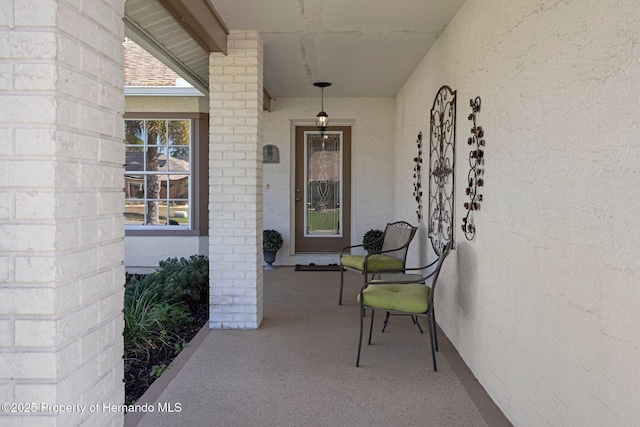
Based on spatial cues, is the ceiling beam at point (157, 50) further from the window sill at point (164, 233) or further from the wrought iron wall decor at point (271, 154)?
the window sill at point (164, 233)

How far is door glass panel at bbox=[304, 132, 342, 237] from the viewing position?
7.63m

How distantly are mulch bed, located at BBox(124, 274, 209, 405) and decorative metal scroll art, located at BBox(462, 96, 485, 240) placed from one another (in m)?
2.27

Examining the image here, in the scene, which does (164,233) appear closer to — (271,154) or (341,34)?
(271,154)

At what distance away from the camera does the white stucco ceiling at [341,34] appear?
365 centimetres

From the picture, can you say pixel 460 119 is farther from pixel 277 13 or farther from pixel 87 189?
pixel 87 189

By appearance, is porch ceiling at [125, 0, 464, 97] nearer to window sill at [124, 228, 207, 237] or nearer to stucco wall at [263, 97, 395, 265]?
stucco wall at [263, 97, 395, 265]

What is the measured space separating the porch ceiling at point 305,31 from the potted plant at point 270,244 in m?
2.33

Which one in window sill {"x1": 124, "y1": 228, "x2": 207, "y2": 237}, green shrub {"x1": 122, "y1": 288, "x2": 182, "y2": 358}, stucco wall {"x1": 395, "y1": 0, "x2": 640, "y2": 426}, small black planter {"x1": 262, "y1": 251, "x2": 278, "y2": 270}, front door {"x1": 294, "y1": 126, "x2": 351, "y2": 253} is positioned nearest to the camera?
stucco wall {"x1": 395, "y1": 0, "x2": 640, "y2": 426}

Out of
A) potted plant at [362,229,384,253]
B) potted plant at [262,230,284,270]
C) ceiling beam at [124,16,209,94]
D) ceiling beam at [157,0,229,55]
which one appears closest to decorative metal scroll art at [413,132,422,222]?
potted plant at [362,229,384,253]

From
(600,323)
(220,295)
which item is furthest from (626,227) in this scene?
(220,295)

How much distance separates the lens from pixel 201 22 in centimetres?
351

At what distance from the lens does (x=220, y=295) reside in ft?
14.1

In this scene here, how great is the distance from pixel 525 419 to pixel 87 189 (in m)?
2.11

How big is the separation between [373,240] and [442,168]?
3.06 meters
